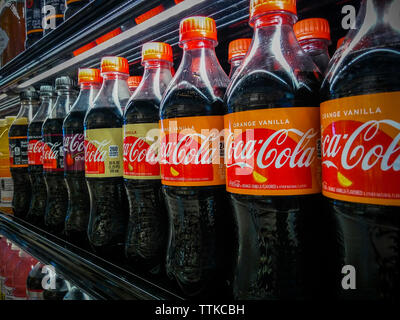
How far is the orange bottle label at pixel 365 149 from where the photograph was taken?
1.53 ft

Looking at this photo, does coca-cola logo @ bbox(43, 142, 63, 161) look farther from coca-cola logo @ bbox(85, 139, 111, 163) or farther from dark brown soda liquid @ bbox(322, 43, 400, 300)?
dark brown soda liquid @ bbox(322, 43, 400, 300)

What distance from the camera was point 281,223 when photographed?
0.65 m

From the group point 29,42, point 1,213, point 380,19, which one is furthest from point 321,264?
point 1,213

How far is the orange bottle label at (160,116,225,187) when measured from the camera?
745mm

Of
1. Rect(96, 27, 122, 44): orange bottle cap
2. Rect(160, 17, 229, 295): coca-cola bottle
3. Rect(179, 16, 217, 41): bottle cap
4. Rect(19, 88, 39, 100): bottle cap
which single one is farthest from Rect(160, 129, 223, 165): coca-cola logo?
Rect(19, 88, 39, 100): bottle cap

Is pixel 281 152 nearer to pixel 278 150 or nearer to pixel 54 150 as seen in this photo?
pixel 278 150

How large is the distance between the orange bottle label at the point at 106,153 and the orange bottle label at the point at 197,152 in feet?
1.14

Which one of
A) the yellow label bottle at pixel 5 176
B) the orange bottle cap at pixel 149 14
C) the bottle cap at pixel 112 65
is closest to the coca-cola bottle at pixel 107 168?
the bottle cap at pixel 112 65

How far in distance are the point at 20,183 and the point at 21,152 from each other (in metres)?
0.22

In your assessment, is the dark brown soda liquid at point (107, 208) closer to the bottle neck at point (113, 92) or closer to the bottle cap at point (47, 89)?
the bottle neck at point (113, 92)

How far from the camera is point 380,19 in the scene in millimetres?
547

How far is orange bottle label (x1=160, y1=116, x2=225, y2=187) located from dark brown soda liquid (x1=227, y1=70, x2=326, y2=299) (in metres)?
0.09
